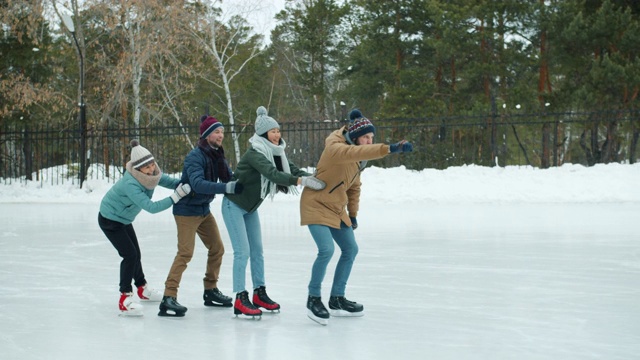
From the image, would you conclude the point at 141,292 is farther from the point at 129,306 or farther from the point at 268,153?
the point at 268,153

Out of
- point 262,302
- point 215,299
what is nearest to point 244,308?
point 262,302

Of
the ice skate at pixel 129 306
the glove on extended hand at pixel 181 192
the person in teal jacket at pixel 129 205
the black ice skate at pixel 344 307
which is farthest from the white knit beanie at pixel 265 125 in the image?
the ice skate at pixel 129 306

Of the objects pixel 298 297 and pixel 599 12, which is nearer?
pixel 298 297

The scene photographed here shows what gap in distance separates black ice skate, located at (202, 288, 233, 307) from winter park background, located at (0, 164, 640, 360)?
0.27ft

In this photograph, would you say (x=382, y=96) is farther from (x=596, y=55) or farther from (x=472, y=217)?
(x=472, y=217)

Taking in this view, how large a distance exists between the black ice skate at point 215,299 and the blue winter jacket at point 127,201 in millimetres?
848

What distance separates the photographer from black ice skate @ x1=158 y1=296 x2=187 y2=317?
20.1ft

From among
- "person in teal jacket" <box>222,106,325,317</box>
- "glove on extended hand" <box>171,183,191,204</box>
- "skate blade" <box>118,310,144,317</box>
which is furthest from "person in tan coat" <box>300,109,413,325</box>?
"skate blade" <box>118,310,144,317</box>

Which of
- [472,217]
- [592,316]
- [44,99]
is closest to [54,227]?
[472,217]

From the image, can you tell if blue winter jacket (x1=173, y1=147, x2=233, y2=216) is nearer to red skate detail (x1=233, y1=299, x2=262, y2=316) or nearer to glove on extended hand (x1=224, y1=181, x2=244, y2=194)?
glove on extended hand (x1=224, y1=181, x2=244, y2=194)

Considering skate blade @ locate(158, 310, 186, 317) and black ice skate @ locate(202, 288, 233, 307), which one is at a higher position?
black ice skate @ locate(202, 288, 233, 307)

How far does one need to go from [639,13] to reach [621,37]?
1659 millimetres

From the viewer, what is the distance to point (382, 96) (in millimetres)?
37719

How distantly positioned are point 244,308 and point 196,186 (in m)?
0.95
